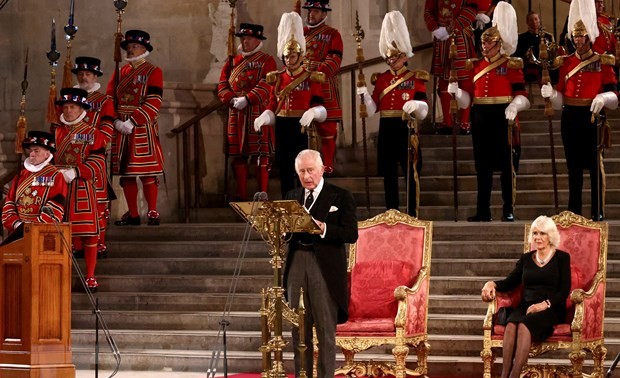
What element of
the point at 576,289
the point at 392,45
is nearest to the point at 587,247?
the point at 576,289

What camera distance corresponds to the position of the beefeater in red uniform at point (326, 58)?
13914 millimetres

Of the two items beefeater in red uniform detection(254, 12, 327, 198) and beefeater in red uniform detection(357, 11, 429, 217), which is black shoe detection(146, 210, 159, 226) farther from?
beefeater in red uniform detection(357, 11, 429, 217)

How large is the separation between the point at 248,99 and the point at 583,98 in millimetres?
3298

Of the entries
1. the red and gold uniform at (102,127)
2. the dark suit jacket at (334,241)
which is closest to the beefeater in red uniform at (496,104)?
the red and gold uniform at (102,127)

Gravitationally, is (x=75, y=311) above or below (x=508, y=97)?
below

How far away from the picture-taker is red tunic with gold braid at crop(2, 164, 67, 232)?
1227 centimetres

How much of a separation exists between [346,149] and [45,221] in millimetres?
4381

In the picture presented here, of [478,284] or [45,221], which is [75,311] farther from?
[478,284]

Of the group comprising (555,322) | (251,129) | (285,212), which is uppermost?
(251,129)

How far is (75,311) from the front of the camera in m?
12.7

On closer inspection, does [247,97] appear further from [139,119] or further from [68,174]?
[68,174]

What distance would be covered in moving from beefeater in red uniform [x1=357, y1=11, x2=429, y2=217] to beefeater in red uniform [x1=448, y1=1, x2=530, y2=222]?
0.37 metres

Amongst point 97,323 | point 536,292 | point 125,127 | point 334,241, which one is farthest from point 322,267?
point 125,127

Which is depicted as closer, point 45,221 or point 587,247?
point 587,247
